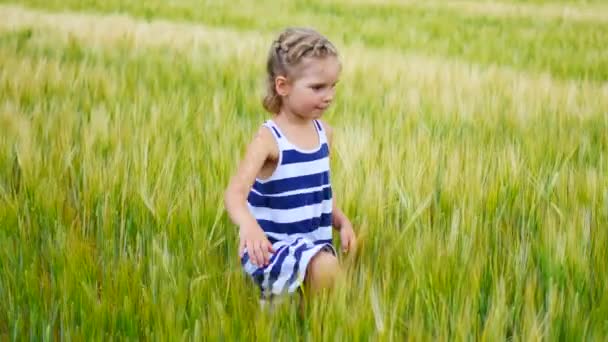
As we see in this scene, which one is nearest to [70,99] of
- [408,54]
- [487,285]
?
[487,285]

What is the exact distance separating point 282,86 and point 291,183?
199mm

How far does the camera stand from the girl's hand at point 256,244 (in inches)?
56.2

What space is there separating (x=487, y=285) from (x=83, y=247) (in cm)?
78

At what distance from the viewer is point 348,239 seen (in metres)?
1.63

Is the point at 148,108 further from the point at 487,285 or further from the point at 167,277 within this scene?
the point at 487,285

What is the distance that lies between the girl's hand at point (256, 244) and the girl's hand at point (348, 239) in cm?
22

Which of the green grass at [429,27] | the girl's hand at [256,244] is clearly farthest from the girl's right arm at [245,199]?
the green grass at [429,27]

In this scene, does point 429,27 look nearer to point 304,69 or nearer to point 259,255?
point 304,69

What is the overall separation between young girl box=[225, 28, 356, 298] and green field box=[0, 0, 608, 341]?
7 centimetres

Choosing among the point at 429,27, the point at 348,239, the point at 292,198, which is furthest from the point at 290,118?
the point at 429,27

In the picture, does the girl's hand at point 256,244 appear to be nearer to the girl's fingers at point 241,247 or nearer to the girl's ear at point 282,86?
the girl's fingers at point 241,247

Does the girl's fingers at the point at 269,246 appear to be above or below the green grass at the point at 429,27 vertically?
below

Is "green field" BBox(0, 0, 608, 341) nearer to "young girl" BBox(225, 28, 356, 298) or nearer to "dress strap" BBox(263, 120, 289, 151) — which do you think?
"young girl" BBox(225, 28, 356, 298)

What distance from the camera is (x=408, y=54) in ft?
16.6
